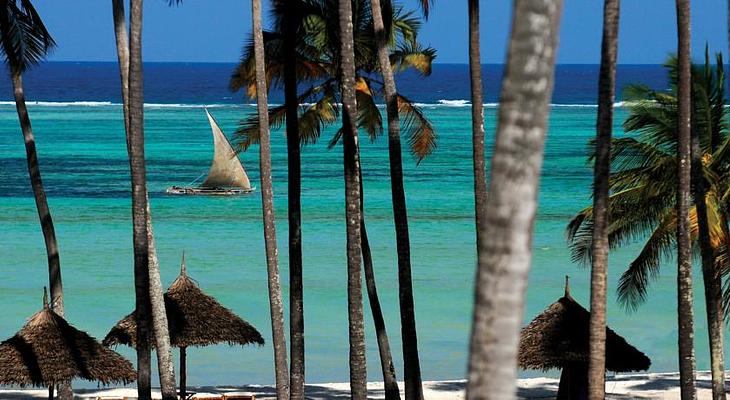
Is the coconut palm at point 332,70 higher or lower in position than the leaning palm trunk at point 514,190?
higher

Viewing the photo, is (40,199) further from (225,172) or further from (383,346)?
(225,172)

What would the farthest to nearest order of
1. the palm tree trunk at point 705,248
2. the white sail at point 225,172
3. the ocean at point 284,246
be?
the white sail at point 225,172 < the ocean at point 284,246 < the palm tree trunk at point 705,248

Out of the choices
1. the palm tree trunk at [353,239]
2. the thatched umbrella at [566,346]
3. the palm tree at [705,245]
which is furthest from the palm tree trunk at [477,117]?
the palm tree at [705,245]

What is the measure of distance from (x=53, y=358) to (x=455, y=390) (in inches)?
284

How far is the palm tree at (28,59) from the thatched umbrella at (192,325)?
1.05 meters

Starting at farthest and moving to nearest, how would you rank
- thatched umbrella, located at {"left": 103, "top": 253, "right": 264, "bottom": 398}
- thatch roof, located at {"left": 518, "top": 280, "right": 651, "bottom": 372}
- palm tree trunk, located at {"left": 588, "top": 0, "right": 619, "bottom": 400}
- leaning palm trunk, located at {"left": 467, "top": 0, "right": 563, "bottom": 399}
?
thatched umbrella, located at {"left": 103, "top": 253, "right": 264, "bottom": 398} < thatch roof, located at {"left": 518, "top": 280, "right": 651, "bottom": 372} < palm tree trunk, located at {"left": 588, "top": 0, "right": 619, "bottom": 400} < leaning palm trunk, located at {"left": 467, "top": 0, "right": 563, "bottom": 399}

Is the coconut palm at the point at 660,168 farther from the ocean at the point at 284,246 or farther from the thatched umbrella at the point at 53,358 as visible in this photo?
the thatched umbrella at the point at 53,358

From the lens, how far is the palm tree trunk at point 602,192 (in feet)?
39.1

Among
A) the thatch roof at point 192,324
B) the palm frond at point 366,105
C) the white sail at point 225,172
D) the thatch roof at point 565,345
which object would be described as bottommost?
the thatch roof at point 565,345

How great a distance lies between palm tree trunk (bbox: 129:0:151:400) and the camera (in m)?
14.3

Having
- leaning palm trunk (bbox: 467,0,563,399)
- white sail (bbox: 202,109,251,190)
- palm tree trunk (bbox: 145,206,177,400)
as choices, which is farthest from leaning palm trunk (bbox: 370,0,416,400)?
white sail (bbox: 202,109,251,190)

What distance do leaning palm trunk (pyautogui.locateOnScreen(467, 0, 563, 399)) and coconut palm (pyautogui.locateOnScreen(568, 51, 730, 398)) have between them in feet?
48.9

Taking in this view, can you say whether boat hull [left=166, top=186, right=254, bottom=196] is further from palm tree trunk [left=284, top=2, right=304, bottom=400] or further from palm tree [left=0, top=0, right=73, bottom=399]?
palm tree trunk [left=284, top=2, right=304, bottom=400]

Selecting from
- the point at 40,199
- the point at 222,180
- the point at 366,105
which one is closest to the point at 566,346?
the point at 366,105
